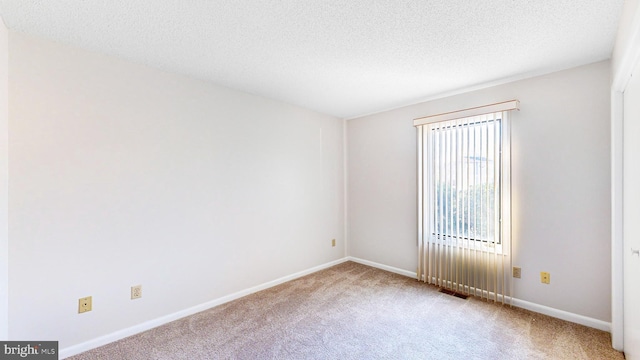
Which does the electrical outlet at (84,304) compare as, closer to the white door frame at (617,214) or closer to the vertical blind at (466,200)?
the vertical blind at (466,200)

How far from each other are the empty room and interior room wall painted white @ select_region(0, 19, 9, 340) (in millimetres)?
18

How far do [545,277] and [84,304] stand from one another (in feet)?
12.8

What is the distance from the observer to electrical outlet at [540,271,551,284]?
2.57 m

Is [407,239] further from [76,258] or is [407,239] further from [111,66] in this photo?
[111,66]

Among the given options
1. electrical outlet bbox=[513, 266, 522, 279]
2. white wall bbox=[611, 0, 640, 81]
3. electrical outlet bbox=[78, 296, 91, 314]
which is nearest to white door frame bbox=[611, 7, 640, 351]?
white wall bbox=[611, 0, 640, 81]

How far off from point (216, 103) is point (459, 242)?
302 cm

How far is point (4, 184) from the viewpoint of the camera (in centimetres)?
178

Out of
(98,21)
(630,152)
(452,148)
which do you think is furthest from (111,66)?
(630,152)

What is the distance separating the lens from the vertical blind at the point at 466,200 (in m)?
2.79

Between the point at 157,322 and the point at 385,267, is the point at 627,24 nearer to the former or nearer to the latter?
the point at 385,267

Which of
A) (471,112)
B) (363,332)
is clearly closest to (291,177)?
(363,332)

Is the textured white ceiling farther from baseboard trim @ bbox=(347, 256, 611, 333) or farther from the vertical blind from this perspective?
baseboard trim @ bbox=(347, 256, 611, 333)

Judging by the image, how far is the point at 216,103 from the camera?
2877 millimetres

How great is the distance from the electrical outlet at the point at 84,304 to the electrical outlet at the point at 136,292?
0.28 m
